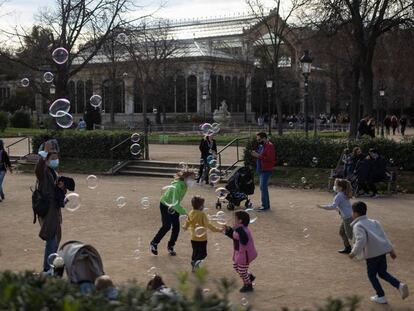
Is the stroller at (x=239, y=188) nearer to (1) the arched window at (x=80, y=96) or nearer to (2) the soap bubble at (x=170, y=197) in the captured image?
(2) the soap bubble at (x=170, y=197)

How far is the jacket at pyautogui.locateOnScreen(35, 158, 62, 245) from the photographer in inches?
331

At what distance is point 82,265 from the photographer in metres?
6.16

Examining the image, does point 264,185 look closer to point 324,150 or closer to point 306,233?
point 306,233

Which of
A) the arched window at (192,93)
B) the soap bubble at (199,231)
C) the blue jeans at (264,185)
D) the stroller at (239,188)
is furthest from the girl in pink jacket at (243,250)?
the arched window at (192,93)

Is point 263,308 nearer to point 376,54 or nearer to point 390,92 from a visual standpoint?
point 376,54

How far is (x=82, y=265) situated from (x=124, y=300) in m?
2.45

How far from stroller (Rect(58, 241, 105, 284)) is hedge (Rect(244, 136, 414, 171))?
14.6 m

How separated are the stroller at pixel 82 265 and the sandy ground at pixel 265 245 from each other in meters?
1.46

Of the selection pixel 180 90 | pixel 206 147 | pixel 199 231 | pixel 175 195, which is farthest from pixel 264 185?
pixel 180 90

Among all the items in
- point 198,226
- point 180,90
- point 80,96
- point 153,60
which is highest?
point 153,60

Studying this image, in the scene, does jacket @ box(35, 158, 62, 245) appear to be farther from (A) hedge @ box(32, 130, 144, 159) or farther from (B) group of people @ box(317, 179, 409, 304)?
(A) hedge @ box(32, 130, 144, 159)

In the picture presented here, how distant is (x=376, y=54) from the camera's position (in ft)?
138

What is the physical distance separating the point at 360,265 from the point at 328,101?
6743 cm

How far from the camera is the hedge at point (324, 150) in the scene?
19219 millimetres
